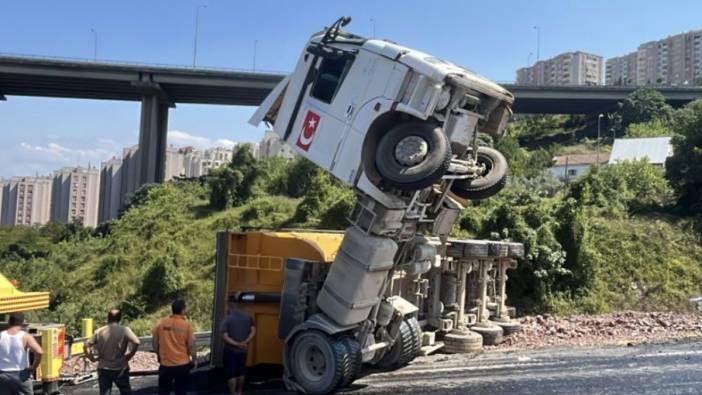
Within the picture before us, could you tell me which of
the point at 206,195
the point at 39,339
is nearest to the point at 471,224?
the point at 39,339

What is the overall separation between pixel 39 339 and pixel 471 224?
14.6 meters

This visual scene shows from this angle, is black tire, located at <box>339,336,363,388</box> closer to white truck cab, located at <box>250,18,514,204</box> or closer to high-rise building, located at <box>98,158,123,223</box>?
white truck cab, located at <box>250,18,514,204</box>

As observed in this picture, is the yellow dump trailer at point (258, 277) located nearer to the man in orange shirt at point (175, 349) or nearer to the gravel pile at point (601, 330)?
the man in orange shirt at point (175, 349)

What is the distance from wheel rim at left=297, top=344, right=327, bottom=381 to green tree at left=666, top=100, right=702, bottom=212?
20732 millimetres

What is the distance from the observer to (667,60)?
464 feet

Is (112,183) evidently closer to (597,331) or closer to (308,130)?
(597,331)

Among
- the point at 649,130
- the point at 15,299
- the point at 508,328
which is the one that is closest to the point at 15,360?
the point at 15,299

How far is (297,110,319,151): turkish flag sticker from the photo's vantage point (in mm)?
8352

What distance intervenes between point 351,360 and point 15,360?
3580mm

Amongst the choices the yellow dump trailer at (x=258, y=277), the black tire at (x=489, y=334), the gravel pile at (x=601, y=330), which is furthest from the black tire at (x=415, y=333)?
the gravel pile at (x=601, y=330)

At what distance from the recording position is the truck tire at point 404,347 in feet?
30.3

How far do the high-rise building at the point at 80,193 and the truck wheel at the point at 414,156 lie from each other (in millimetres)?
91840

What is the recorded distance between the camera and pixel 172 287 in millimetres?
22875

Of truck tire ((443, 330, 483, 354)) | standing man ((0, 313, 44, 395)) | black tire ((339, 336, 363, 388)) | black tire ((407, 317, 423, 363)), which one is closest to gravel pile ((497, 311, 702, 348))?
truck tire ((443, 330, 483, 354))
